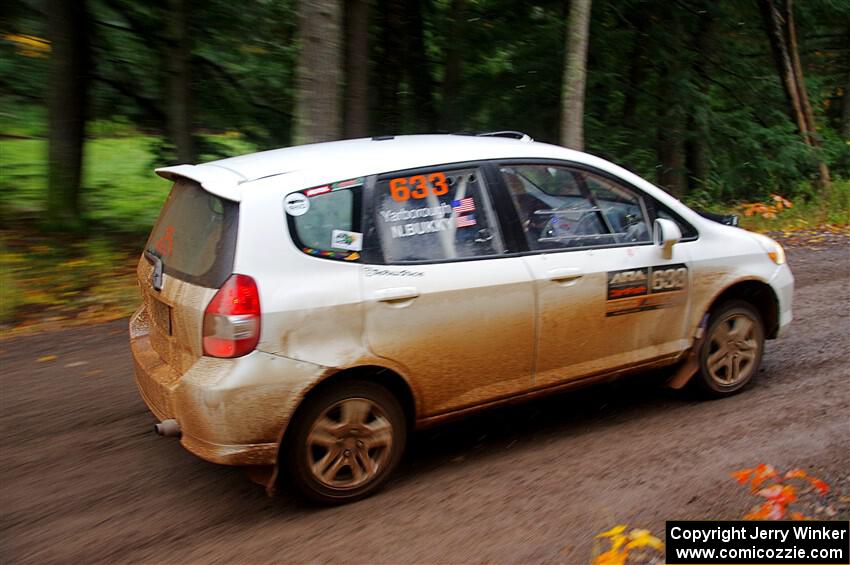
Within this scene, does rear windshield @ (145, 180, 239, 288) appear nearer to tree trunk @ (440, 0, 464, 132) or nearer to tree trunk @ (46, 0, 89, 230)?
tree trunk @ (46, 0, 89, 230)

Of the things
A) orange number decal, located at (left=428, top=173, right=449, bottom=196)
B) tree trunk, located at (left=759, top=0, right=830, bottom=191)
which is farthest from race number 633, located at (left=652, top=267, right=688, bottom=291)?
tree trunk, located at (left=759, top=0, right=830, bottom=191)

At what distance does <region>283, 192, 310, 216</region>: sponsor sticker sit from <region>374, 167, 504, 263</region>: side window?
15.6 inches

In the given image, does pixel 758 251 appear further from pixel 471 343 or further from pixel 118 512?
pixel 118 512

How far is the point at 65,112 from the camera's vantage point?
10297 mm

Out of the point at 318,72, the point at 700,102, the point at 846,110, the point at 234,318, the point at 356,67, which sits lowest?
the point at 234,318

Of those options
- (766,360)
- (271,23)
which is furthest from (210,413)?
(271,23)

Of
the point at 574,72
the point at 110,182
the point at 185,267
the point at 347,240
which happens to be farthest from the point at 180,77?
the point at 347,240

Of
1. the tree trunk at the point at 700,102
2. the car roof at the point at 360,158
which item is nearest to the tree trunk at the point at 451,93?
the tree trunk at the point at 700,102

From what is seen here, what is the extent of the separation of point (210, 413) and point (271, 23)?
9.60 m

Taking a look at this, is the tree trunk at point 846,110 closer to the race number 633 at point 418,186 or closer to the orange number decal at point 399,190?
the race number 633 at point 418,186

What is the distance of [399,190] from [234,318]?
1.17 metres

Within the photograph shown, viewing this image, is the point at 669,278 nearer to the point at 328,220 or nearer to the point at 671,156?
the point at 328,220

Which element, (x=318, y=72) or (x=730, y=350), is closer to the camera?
(x=730, y=350)

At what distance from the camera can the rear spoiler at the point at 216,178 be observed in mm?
4031
